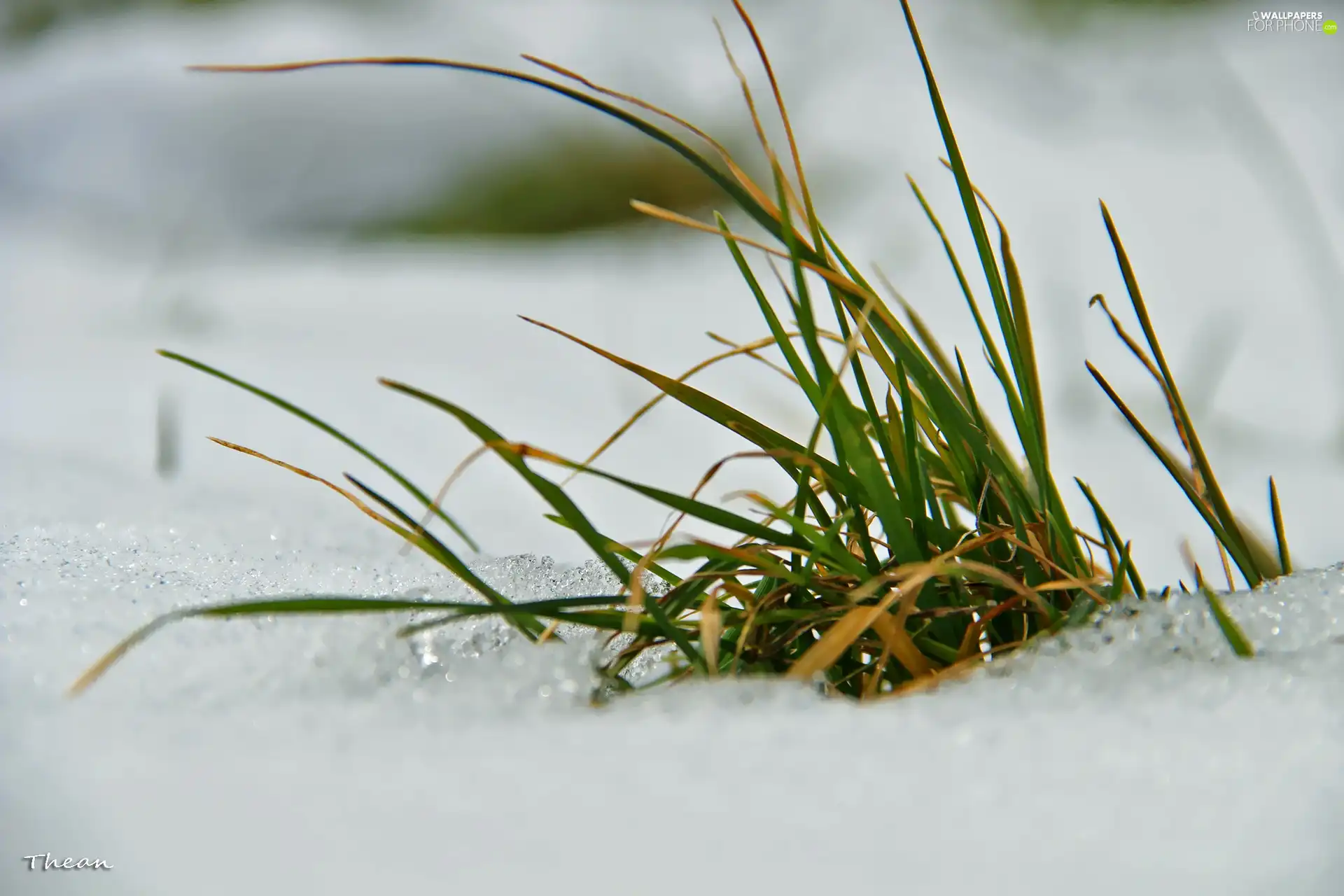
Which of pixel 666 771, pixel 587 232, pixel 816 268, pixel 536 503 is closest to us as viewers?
pixel 666 771

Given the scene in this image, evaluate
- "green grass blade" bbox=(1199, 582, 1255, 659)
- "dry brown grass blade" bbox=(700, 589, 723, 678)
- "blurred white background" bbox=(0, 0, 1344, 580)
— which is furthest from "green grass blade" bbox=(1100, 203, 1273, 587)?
"blurred white background" bbox=(0, 0, 1344, 580)

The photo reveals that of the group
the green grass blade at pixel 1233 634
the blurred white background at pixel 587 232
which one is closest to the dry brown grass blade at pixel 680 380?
the green grass blade at pixel 1233 634

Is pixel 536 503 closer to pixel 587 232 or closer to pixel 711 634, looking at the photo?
pixel 711 634

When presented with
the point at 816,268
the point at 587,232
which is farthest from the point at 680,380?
the point at 587,232

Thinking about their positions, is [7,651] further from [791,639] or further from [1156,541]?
[1156,541]

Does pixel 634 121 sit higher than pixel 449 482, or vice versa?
pixel 634 121

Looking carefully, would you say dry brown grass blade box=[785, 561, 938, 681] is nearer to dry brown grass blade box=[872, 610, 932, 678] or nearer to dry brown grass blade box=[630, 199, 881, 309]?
dry brown grass blade box=[872, 610, 932, 678]

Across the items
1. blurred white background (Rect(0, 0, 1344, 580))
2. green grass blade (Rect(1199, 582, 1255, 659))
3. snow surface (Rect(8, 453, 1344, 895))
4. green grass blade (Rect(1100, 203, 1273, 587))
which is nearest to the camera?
snow surface (Rect(8, 453, 1344, 895))
